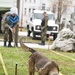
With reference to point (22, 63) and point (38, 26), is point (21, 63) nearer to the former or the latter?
point (22, 63)

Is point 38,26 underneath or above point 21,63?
underneath

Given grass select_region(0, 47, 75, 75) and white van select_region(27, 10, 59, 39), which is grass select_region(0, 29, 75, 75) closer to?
grass select_region(0, 47, 75, 75)

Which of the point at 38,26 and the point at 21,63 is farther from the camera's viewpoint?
the point at 38,26

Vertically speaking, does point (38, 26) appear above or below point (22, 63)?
below

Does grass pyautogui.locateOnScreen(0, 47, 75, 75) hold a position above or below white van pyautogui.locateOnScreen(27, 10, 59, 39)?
above

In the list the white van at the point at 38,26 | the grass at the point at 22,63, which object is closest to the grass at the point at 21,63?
the grass at the point at 22,63

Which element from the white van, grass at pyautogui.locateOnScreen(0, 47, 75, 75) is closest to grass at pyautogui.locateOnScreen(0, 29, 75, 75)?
grass at pyautogui.locateOnScreen(0, 47, 75, 75)

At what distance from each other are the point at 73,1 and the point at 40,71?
207ft

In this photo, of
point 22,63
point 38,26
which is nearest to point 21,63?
point 22,63

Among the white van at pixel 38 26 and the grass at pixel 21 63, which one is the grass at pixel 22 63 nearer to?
the grass at pixel 21 63

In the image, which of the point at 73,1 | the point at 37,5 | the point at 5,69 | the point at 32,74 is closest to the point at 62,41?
the point at 5,69

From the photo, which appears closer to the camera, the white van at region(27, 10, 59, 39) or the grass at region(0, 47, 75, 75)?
the grass at region(0, 47, 75, 75)

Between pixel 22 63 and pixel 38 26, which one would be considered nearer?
pixel 22 63

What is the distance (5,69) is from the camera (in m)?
10.2
